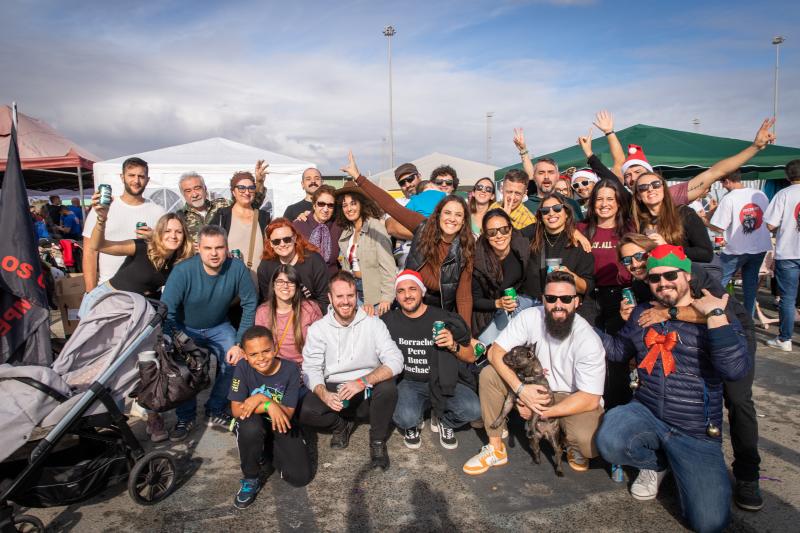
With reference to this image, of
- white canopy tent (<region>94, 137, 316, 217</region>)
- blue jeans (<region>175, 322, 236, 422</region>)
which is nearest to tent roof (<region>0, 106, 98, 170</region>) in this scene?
white canopy tent (<region>94, 137, 316, 217</region>)

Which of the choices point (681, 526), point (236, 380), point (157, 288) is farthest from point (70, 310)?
point (681, 526)

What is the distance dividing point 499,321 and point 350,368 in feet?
4.50

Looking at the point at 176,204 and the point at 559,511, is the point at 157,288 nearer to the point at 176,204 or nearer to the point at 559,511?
the point at 559,511

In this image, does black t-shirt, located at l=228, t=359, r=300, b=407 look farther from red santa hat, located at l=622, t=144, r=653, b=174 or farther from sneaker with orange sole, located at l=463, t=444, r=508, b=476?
red santa hat, located at l=622, t=144, r=653, b=174

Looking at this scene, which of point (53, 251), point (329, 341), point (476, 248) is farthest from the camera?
point (53, 251)

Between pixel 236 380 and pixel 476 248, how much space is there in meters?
2.29

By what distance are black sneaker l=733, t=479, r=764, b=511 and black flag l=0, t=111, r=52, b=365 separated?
4.80 meters

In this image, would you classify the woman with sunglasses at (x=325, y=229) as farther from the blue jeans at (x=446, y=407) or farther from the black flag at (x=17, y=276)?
the black flag at (x=17, y=276)

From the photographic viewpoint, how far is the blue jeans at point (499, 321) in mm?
4051

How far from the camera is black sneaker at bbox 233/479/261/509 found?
3084 mm

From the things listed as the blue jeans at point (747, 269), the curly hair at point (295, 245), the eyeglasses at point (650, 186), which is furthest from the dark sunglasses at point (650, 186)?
the blue jeans at point (747, 269)

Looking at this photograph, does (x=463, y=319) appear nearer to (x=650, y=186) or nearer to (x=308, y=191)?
(x=650, y=186)

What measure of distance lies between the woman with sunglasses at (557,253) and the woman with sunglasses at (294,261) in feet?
6.25

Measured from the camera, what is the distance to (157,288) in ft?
14.3
